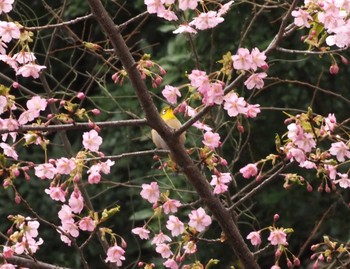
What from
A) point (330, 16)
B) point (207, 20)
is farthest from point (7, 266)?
point (330, 16)

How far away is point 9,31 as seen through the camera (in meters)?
2.67

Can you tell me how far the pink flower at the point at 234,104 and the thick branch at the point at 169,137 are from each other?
18 centimetres

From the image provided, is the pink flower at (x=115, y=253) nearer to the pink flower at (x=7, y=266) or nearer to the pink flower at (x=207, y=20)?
the pink flower at (x=7, y=266)

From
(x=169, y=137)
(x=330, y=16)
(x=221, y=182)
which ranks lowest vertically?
(x=221, y=182)

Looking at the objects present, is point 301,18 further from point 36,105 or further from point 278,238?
point 36,105

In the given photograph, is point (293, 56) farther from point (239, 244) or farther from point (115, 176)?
point (239, 244)

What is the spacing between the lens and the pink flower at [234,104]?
8.84ft

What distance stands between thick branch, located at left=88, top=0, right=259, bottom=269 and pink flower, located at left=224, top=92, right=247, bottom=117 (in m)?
0.18

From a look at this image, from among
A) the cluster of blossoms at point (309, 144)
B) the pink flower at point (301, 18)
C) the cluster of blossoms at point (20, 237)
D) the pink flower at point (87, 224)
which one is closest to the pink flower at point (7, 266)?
the cluster of blossoms at point (20, 237)

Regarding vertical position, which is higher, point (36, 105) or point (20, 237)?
point (36, 105)

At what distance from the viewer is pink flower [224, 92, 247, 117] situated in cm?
270

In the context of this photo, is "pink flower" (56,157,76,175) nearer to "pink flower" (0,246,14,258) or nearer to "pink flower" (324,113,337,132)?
"pink flower" (0,246,14,258)

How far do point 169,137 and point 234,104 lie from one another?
214mm

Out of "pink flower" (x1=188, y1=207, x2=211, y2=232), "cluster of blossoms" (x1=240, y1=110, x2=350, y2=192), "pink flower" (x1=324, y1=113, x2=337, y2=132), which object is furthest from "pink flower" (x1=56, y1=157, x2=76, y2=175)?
"pink flower" (x1=324, y1=113, x2=337, y2=132)
